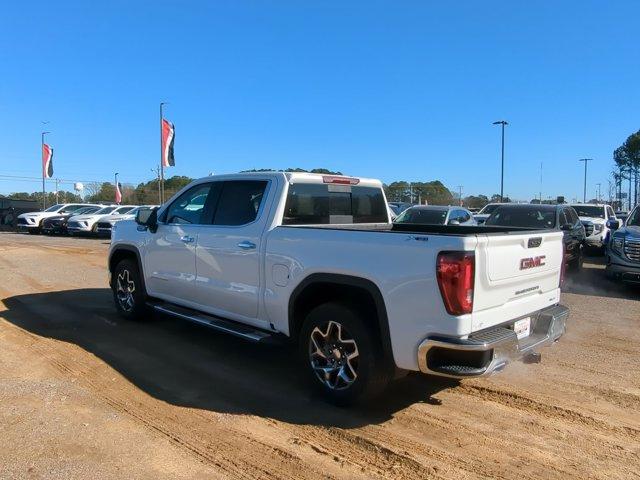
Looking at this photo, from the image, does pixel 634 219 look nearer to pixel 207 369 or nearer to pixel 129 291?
pixel 207 369

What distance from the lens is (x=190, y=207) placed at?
20.4 feet

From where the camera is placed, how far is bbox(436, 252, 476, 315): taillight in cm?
361

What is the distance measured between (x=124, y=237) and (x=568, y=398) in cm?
555

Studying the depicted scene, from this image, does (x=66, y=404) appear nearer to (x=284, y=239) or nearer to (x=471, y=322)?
(x=284, y=239)

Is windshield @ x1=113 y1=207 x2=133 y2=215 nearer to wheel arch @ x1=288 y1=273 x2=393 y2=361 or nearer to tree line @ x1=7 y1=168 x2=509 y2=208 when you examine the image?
tree line @ x1=7 y1=168 x2=509 y2=208

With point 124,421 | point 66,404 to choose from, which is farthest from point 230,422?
point 66,404

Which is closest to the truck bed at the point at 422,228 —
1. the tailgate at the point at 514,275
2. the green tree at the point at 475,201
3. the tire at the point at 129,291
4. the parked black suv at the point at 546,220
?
the tailgate at the point at 514,275

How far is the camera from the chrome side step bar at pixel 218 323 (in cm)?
495

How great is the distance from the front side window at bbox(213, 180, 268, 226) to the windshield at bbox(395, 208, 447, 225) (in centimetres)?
995

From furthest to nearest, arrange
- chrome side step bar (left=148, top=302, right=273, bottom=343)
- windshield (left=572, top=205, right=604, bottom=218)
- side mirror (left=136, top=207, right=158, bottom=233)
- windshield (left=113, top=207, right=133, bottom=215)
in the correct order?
→ windshield (left=113, top=207, right=133, bottom=215) < windshield (left=572, top=205, right=604, bottom=218) < side mirror (left=136, top=207, right=158, bottom=233) < chrome side step bar (left=148, top=302, right=273, bottom=343)

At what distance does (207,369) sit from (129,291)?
2.43 metres

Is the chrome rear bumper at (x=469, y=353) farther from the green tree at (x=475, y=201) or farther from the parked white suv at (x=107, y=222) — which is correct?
the green tree at (x=475, y=201)

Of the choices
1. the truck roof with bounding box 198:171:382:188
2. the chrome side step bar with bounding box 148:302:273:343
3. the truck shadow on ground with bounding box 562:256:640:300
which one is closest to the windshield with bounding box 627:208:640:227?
the truck shadow on ground with bounding box 562:256:640:300

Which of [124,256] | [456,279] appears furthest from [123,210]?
[456,279]
